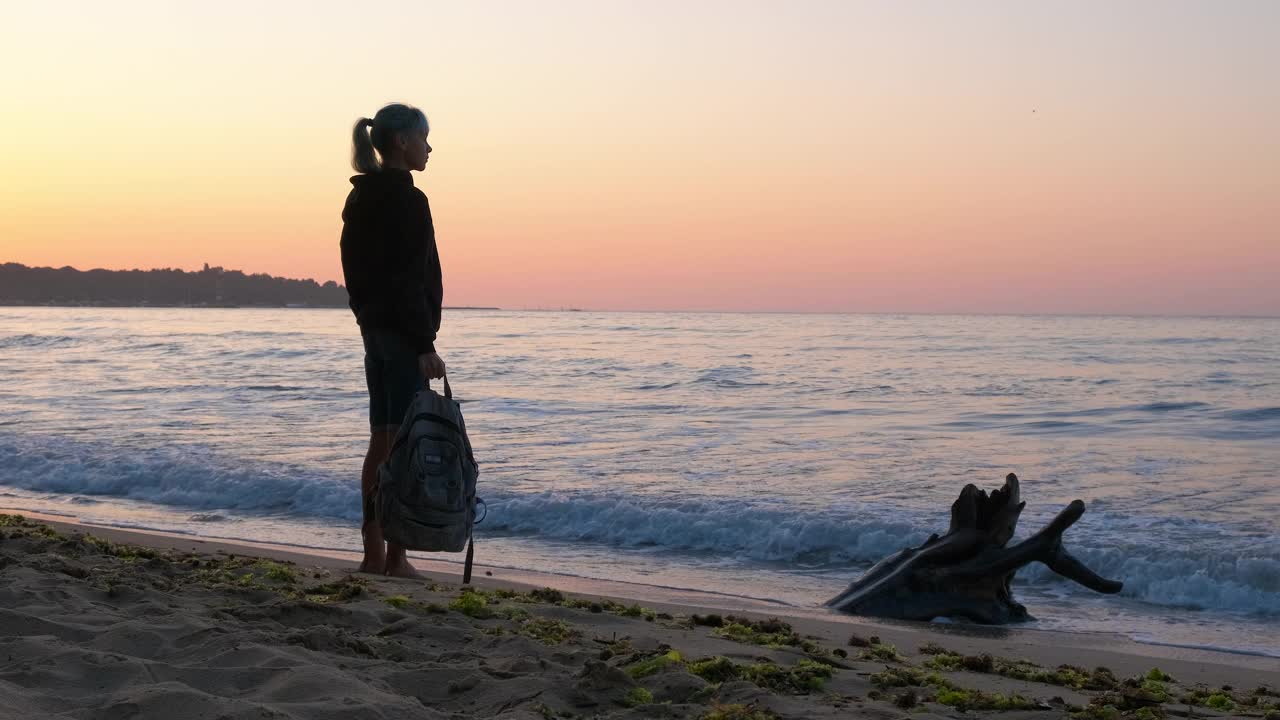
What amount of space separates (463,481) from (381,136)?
1.55 meters

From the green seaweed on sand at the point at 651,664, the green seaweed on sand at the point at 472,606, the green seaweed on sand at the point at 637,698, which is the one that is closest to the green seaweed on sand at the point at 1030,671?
the green seaweed on sand at the point at 651,664

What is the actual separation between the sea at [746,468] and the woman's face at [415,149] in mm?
2960

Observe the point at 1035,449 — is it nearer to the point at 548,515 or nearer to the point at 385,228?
the point at 548,515

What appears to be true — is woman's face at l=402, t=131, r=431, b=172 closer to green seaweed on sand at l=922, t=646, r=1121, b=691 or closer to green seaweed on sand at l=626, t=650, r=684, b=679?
green seaweed on sand at l=626, t=650, r=684, b=679

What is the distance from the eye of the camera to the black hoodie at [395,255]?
4648mm

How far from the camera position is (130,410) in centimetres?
1642

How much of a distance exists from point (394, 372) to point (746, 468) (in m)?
6.35

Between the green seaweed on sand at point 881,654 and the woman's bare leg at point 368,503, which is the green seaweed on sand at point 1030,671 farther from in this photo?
the woman's bare leg at point 368,503

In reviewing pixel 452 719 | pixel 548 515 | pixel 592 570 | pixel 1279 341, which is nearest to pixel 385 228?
pixel 452 719

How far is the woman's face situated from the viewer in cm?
471

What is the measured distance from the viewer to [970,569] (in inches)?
214

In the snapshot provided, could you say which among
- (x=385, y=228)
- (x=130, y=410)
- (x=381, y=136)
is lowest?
(x=130, y=410)

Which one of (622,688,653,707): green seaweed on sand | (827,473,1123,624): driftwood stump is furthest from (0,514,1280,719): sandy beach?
(827,473,1123,624): driftwood stump

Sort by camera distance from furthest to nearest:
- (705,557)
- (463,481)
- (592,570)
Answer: (705,557) → (592,570) → (463,481)
